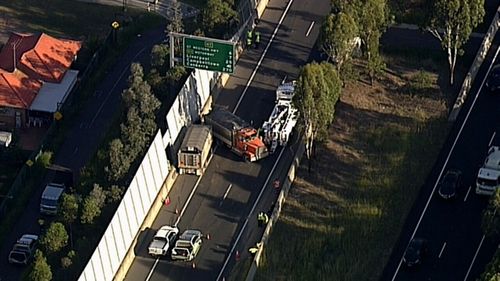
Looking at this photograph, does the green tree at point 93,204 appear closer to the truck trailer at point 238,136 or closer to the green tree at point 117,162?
the green tree at point 117,162

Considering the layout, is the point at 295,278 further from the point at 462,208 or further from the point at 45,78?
the point at 45,78

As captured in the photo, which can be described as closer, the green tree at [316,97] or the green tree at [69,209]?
the green tree at [69,209]

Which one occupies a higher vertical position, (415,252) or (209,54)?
(209,54)

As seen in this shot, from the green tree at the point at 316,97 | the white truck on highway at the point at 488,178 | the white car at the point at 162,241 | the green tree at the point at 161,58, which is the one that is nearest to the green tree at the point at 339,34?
the green tree at the point at 316,97

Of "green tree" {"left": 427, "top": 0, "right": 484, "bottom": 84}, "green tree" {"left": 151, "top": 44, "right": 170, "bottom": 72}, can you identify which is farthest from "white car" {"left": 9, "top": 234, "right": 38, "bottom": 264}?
"green tree" {"left": 427, "top": 0, "right": 484, "bottom": 84}

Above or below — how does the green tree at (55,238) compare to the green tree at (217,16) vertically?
below

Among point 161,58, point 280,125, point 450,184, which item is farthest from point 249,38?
point 450,184

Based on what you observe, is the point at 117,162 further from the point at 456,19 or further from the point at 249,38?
the point at 456,19

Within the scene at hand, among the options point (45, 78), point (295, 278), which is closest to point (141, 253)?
point (295, 278)
